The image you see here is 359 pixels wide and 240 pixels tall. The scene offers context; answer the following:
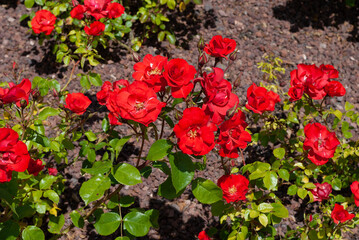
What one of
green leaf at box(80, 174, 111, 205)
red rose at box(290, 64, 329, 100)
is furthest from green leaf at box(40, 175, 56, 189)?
red rose at box(290, 64, 329, 100)

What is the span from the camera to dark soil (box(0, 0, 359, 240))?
2.51 metres

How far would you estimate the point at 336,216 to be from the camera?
1.99 m

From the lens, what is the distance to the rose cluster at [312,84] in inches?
77.5

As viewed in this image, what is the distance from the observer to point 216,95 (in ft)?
4.34

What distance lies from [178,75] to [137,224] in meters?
0.76

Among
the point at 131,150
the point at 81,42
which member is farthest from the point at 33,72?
the point at 131,150

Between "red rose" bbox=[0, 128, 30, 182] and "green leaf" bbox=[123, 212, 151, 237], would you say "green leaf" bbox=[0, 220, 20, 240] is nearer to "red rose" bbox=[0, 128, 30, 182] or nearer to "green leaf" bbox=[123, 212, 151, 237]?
"red rose" bbox=[0, 128, 30, 182]

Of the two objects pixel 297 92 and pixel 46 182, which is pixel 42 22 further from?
pixel 297 92

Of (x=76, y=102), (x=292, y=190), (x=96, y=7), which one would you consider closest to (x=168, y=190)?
(x=76, y=102)

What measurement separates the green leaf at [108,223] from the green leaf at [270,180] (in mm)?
766

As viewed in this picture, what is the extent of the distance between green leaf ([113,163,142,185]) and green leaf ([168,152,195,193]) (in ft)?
0.50

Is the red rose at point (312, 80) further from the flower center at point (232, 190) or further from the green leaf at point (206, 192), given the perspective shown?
the green leaf at point (206, 192)

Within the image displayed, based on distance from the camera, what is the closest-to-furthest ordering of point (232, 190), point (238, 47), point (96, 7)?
point (232, 190), point (96, 7), point (238, 47)

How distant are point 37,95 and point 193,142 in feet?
2.87
